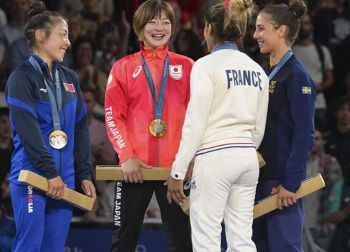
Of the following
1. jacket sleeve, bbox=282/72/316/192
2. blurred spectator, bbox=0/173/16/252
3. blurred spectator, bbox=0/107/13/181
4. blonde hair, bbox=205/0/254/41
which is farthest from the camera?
blurred spectator, bbox=0/107/13/181

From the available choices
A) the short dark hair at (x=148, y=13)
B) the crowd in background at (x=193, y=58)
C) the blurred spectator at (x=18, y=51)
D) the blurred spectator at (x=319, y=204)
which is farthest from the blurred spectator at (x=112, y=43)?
the short dark hair at (x=148, y=13)

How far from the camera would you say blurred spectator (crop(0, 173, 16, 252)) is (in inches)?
279

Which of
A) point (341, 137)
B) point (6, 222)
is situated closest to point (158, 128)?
point (6, 222)

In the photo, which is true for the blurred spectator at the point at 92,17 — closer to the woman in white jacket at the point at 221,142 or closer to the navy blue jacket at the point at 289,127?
the navy blue jacket at the point at 289,127

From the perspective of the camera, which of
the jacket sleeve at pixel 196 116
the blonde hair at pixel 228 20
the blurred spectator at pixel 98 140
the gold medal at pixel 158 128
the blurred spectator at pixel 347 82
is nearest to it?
the jacket sleeve at pixel 196 116

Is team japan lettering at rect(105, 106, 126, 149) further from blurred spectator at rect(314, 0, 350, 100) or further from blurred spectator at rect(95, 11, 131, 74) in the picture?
blurred spectator at rect(314, 0, 350, 100)

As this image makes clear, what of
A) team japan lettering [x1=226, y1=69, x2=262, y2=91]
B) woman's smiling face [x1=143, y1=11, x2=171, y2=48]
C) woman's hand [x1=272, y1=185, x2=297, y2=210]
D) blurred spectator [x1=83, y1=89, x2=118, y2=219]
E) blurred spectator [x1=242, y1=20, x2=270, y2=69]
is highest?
woman's smiling face [x1=143, y1=11, x2=171, y2=48]

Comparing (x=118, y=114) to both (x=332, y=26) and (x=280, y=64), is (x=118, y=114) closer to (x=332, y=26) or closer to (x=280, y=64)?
(x=280, y=64)

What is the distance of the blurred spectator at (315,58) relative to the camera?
8305 millimetres

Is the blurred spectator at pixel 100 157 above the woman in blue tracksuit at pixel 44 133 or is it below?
below

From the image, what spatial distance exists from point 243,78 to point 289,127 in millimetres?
534

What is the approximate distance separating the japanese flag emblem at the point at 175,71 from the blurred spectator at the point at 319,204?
2823mm

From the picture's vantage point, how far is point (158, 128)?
5.06 meters

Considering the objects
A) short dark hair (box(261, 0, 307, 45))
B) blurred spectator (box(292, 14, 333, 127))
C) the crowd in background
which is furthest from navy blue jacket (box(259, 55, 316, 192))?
blurred spectator (box(292, 14, 333, 127))
